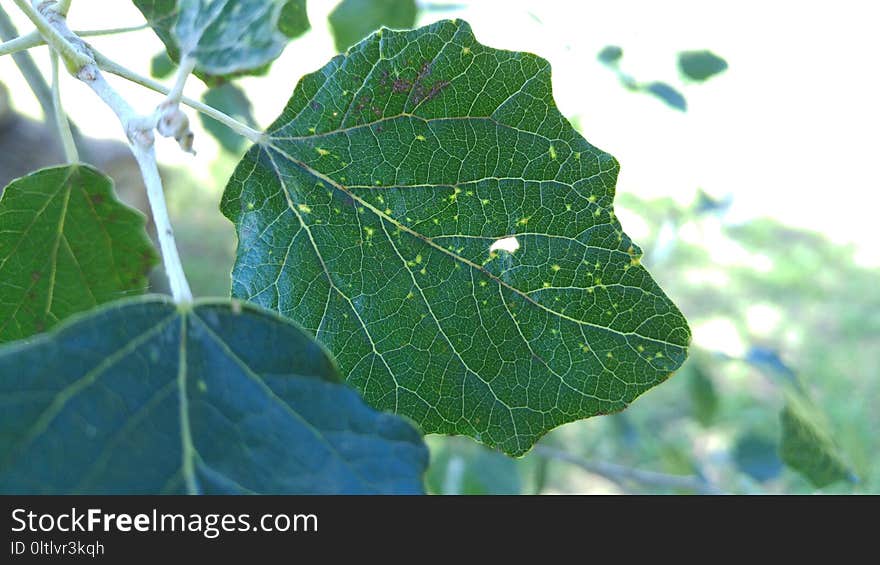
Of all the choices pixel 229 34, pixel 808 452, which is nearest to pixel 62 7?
pixel 229 34

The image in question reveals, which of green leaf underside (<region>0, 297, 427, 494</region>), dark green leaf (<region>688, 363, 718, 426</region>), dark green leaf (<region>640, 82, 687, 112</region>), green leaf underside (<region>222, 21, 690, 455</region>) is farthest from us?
dark green leaf (<region>688, 363, 718, 426</region>)

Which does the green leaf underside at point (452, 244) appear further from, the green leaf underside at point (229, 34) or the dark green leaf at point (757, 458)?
the dark green leaf at point (757, 458)

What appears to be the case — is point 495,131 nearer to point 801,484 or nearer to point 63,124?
point 63,124

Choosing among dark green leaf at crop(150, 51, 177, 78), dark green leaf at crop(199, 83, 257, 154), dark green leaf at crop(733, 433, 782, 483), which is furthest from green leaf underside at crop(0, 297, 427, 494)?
dark green leaf at crop(733, 433, 782, 483)

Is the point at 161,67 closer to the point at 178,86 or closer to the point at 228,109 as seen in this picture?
the point at 228,109

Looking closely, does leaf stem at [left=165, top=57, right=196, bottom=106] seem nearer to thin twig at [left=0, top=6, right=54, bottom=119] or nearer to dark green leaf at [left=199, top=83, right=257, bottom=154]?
thin twig at [left=0, top=6, right=54, bottom=119]

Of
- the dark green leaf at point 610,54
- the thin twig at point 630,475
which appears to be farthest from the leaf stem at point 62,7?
the thin twig at point 630,475
